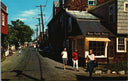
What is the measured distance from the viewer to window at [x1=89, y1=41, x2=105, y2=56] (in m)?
17.0

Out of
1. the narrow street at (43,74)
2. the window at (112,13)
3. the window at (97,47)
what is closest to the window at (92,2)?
the window at (112,13)

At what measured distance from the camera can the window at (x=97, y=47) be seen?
16992 millimetres

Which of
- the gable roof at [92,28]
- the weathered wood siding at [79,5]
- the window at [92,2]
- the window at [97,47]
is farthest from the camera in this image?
the window at [92,2]

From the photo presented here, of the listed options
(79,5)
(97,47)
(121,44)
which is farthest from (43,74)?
(79,5)

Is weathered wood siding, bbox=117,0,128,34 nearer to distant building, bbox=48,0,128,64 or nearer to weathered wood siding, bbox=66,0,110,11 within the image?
distant building, bbox=48,0,128,64

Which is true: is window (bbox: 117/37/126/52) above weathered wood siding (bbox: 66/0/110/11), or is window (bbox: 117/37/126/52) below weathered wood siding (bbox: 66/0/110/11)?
below

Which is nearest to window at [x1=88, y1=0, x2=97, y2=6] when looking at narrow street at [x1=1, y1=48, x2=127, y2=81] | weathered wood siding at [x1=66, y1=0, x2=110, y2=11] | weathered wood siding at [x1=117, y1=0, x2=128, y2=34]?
weathered wood siding at [x1=66, y1=0, x2=110, y2=11]

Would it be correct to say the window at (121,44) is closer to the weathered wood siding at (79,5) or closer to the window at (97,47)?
the window at (97,47)

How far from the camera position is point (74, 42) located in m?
21.4

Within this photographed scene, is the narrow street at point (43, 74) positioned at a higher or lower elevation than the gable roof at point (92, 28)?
Answer: lower

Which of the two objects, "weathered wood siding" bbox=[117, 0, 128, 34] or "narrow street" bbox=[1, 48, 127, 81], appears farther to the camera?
"weathered wood siding" bbox=[117, 0, 128, 34]

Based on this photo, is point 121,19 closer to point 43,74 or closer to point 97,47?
point 97,47

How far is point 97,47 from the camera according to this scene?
17.1 m

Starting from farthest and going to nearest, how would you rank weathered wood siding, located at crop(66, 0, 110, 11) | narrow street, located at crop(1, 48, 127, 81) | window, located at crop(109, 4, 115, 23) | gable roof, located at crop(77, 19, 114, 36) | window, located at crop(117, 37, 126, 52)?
weathered wood siding, located at crop(66, 0, 110, 11) < window, located at crop(117, 37, 126, 52) < window, located at crop(109, 4, 115, 23) < gable roof, located at crop(77, 19, 114, 36) < narrow street, located at crop(1, 48, 127, 81)
